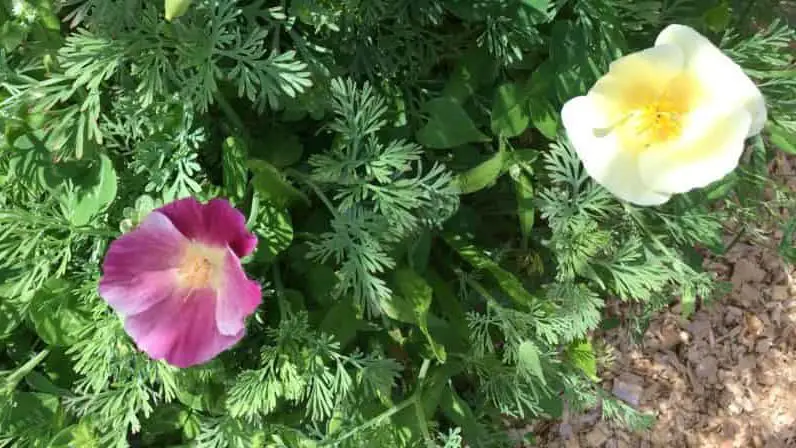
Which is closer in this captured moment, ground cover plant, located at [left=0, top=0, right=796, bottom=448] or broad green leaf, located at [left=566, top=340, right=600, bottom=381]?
ground cover plant, located at [left=0, top=0, right=796, bottom=448]

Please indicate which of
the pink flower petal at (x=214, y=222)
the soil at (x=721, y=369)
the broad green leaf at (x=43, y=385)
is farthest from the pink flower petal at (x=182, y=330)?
the soil at (x=721, y=369)

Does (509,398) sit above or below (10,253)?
below

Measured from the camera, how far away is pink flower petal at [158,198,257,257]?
1.04 meters

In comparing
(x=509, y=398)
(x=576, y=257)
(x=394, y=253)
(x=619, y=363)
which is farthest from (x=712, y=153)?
(x=619, y=363)

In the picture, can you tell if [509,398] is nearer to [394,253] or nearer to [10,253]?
[394,253]

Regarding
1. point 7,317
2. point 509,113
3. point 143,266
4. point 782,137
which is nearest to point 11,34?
point 143,266

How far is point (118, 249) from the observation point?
107 cm

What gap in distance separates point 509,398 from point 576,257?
0.28 meters

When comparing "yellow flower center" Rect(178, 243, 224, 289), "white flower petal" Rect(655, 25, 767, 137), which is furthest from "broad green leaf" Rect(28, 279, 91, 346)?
"white flower petal" Rect(655, 25, 767, 137)

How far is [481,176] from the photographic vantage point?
→ 1297mm

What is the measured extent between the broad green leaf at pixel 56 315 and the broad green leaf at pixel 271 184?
1.09 ft

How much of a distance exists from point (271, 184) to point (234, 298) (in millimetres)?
191

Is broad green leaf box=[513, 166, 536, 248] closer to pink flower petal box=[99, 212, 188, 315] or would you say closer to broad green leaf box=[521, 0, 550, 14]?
broad green leaf box=[521, 0, 550, 14]

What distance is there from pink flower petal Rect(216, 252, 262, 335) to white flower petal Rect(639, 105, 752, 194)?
483mm
